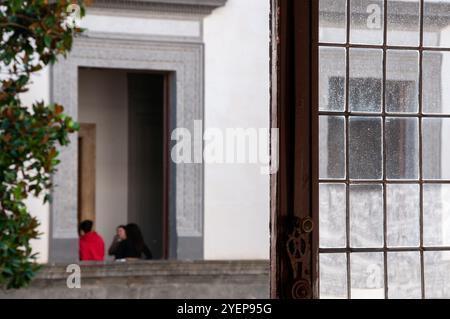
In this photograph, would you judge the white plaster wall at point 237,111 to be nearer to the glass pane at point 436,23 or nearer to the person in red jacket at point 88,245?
the person in red jacket at point 88,245

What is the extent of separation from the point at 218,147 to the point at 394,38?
21.7 feet

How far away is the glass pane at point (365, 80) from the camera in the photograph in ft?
11.6

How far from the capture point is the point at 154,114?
1186 cm

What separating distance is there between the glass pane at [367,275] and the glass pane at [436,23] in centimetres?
73

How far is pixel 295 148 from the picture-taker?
3.44 m

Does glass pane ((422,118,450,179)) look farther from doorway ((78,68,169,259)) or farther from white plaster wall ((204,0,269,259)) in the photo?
doorway ((78,68,169,259))

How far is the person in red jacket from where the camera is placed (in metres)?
9.45

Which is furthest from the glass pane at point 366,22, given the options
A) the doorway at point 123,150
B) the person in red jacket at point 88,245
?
the doorway at point 123,150

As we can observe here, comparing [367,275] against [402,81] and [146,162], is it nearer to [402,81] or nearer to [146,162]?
[402,81]

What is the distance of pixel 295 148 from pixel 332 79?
269 mm

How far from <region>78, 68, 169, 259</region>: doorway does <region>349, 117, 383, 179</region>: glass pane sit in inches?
317

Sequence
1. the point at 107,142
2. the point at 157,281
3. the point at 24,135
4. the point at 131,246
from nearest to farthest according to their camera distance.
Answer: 1. the point at 24,135
2. the point at 157,281
3. the point at 131,246
4. the point at 107,142

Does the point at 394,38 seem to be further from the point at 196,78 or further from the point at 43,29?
the point at 196,78

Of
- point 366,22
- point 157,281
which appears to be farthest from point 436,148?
point 157,281
